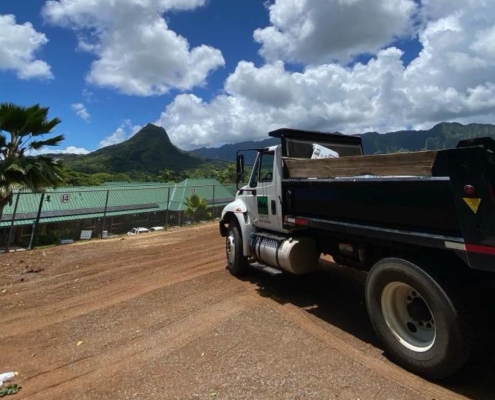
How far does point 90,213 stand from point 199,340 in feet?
86.1

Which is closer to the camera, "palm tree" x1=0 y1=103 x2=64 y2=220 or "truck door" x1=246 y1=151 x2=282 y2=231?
"truck door" x1=246 y1=151 x2=282 y2=231

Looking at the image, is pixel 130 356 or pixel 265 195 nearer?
pixel 130 356

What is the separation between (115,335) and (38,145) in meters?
8.96

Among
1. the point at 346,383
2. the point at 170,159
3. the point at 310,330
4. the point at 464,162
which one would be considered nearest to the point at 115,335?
the point at 310,330

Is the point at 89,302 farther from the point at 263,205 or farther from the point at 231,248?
the point at 263,205

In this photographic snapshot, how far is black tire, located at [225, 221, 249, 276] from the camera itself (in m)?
7.65

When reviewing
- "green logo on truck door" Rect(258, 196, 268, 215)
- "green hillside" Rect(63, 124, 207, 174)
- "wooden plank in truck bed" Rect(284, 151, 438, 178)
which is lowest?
"green logo on truck door" Rect(258, 196, 268, 215)

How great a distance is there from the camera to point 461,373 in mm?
3646

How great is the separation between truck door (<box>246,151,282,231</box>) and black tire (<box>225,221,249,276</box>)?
63 cm

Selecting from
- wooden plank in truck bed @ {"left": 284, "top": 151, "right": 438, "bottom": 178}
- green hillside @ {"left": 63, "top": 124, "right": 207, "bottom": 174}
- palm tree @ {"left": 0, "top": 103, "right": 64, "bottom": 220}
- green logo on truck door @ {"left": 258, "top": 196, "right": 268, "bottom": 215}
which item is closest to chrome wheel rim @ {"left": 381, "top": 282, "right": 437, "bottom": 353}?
wooden plank in truck bed @ {"left": 284, "top": 151, "right": 438, "bottom": 178}

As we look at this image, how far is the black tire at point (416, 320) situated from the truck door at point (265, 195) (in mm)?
2574

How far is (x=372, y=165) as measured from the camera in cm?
412

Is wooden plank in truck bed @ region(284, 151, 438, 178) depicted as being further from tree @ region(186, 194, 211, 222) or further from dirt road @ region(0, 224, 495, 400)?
tree @ region(186, 194, 211, 222)

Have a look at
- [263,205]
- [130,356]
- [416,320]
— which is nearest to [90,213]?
[263,205]
